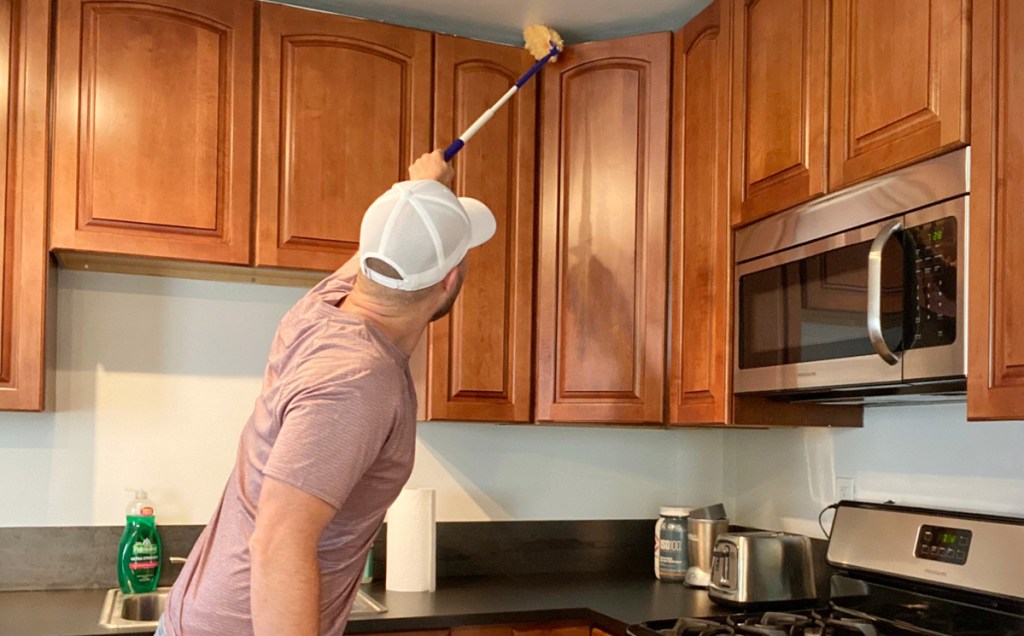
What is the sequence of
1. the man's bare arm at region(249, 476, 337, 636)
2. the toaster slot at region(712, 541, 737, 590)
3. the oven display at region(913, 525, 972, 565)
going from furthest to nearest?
1. the toaster slot at region(712, 541, 737, 590)
2. the oven display at region(913, 525, 972, 565)
3. the man's bare arm at region(249, 476, 337, 636)

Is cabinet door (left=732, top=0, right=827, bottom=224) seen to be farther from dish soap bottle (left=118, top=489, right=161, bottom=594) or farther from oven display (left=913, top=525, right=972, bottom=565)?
dish soap bottle (left=118, top=489, right=161, bottom=594)

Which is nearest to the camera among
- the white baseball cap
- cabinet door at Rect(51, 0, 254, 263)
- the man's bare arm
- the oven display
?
the man's bare arm

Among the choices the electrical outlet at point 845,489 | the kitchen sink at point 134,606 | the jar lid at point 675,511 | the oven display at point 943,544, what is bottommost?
the kitchen sink at point 134,606

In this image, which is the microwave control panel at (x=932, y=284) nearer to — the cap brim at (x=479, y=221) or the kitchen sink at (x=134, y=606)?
the cap brim at (x=479, y=221)

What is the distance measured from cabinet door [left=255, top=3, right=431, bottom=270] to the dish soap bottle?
74cm

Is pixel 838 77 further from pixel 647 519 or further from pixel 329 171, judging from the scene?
pixel 647 519

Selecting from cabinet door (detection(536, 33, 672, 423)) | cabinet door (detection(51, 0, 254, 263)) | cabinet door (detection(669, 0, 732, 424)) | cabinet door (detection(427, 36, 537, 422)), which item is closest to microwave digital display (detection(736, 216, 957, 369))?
cabinet door (detection(669, 0, 732, 424))

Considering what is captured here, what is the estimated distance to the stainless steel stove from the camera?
1.92 metres

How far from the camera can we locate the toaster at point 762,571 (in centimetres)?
242

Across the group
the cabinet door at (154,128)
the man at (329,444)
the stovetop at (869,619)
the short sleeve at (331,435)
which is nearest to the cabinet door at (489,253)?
the cabinet door at (154,128)

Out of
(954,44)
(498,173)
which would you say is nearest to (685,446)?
(498,173)

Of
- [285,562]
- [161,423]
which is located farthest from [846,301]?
[161,423]

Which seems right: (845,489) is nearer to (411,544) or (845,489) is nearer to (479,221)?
(411,544)

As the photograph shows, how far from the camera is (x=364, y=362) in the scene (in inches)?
54.4
